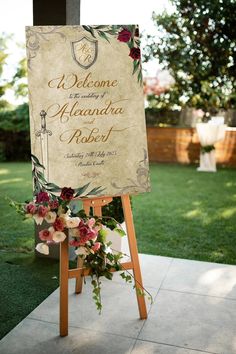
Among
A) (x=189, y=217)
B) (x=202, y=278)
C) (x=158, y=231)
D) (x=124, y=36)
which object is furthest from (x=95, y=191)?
(x=189, y=217)

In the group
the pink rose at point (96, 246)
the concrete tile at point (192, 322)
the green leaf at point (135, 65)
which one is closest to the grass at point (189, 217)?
the concrete tile at point (192, 322)

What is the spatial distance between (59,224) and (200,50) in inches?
241

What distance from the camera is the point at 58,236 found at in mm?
1610

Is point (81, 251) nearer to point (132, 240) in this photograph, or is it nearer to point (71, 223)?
point (71, 223)

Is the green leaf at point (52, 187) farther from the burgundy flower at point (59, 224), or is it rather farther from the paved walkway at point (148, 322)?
the paved walkway at point (148, 322)

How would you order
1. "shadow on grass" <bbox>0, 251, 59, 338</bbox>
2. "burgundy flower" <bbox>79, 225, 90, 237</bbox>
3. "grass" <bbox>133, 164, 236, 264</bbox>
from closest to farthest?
"burgundy flower" <bbox>79, 225, 90, 237</bbox>
"shadow on grass" <bbox>0, 251, 59, 338</bbox>
"grass" <bbox>133, 164, 236, 264</bbox>

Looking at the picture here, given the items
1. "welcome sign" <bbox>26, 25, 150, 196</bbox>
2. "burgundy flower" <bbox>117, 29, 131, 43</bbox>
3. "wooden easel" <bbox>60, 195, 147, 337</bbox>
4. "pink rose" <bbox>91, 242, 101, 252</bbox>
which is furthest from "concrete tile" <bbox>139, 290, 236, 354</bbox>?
"burgundy flower" <bbox>117, 29, 131, 43</bbox>

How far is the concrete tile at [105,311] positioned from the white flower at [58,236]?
0.54 m

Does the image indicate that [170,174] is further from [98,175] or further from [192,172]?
[98,175]

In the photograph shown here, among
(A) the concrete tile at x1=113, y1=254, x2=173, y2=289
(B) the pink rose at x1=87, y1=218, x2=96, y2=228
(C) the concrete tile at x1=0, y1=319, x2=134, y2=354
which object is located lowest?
(A) the concrete tile at x1=113, y1=254, x2=173, y2=289

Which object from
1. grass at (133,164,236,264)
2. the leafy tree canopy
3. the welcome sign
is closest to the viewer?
the welcome sign

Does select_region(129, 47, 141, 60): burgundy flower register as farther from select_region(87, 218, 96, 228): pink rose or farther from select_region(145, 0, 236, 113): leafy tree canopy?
select_region(145, 0, 236, 113): leafy tree canopy

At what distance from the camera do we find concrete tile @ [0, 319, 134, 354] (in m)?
1.63

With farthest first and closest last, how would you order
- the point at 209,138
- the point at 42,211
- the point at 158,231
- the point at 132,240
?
1. the point at 209,138
2. the point at 158,231
3. the point at 132,240
4. the point at 42,211
